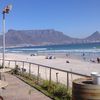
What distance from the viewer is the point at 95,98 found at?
442 centimetres

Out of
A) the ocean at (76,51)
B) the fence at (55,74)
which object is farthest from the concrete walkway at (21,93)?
the ocean at (76,51)

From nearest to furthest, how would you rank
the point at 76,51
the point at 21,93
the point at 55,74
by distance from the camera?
the point at 21,93, the point at 55,74, the point at 76,51

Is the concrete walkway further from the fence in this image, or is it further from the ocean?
the ocean

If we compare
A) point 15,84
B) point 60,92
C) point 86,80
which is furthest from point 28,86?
point 86,80

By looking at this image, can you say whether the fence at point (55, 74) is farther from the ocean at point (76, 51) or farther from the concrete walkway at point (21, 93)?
the ocean at point (76, 51)

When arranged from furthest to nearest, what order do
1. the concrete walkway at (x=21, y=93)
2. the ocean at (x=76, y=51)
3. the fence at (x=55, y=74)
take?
the ocean at (x=76, y=51), the fence at (x=55, y=74), the concrete walkway at (x=21, y=93)

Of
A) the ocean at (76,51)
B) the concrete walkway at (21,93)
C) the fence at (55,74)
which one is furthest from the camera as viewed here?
the ocean at (76,51)

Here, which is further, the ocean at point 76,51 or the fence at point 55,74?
the ocean at point 76,51

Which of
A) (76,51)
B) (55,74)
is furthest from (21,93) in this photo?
(76,51)

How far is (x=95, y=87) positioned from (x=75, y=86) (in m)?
0.29

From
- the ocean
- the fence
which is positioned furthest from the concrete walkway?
the ocean

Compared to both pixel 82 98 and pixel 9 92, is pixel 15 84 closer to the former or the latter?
pixel 9 92

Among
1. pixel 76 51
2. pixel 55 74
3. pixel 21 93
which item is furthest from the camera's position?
pixel 76 51

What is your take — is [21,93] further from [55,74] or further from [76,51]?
[76,51]
